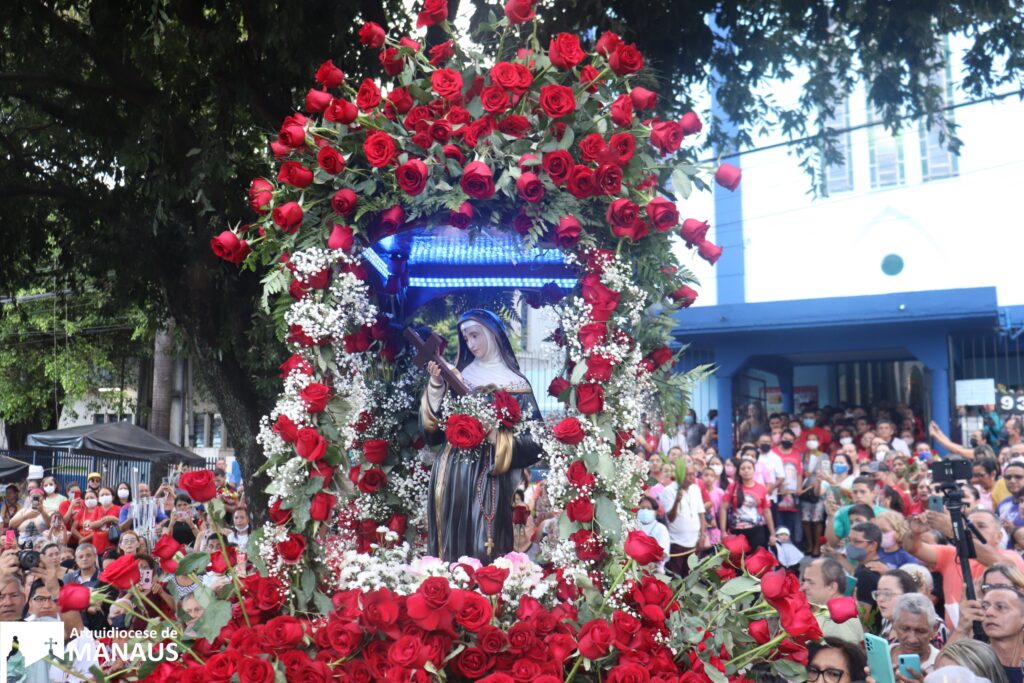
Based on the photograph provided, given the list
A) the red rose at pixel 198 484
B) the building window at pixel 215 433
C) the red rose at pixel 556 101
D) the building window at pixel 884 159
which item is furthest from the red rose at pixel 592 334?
the building window at pixel 215 433

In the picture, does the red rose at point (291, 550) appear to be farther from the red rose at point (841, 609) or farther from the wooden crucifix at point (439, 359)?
the red rose at point (841, 609)

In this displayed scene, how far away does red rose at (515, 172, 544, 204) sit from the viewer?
4168 mm

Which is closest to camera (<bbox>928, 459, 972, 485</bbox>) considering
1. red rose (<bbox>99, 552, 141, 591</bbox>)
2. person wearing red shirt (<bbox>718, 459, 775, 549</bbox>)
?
red rose (<bbox>99, 552, 141, 591</bbox>)

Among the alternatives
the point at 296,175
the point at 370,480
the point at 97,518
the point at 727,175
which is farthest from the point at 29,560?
the point at 727,175

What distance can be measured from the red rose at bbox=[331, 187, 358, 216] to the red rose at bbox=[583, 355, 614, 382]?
1230 millimetres

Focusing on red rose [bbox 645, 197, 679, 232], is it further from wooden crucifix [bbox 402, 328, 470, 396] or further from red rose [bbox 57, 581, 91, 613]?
red rose [bbox 57, 581, 91, 613]

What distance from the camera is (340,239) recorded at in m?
4.34

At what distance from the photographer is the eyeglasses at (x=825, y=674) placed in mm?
4523

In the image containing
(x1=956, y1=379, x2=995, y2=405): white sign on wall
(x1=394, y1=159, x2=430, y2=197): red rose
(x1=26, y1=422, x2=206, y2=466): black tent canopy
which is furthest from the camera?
(x1=26, y1=422, x2=206, y2=466): black tent canopy

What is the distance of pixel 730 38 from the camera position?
28.0 ft

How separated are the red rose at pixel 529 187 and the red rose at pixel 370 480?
179 cm

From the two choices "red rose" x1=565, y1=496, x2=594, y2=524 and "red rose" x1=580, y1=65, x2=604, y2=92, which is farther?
"red rose" x1=580, y1=65, x2=604, y2=92

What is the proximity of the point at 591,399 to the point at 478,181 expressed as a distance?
1.03 metres

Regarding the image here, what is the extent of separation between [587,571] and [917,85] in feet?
20.5
